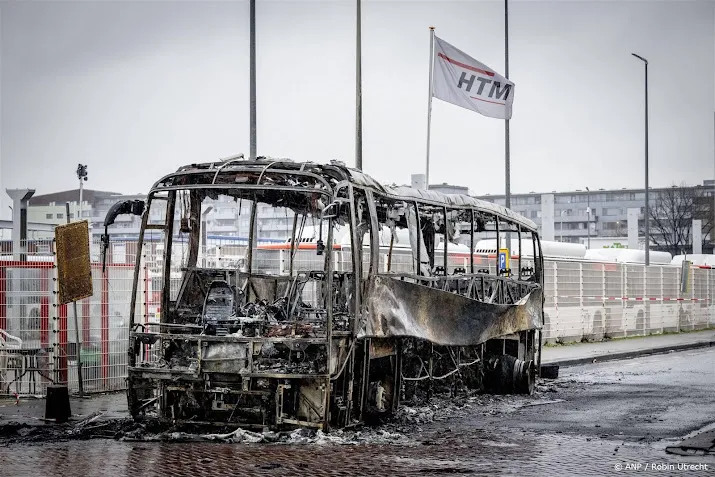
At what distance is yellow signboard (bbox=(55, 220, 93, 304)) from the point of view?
14.9 metres

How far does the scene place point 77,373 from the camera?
670 inches

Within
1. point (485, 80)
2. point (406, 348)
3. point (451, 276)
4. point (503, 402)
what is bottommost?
point (503, 402)

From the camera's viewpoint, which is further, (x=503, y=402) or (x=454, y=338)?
(x=503, y=402)

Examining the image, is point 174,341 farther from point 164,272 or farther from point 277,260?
point 277,260

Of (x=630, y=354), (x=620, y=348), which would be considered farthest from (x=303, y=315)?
(x=620, y=348)

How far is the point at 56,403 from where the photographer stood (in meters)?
13.7

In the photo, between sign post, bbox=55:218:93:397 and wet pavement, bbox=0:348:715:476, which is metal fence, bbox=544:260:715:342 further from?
sign post, bbox=55:218:93:397

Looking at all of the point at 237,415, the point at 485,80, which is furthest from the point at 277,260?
the point at 485,80

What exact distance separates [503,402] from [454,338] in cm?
216

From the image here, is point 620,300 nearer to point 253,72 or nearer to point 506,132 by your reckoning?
point 506,132

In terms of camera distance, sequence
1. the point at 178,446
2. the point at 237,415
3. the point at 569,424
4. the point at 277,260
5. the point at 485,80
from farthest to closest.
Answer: the point at 485,80 → the point at 277,260 → the point at 569,424 → the point at 237,415 → the point at 178,446

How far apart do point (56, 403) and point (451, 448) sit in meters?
5.34

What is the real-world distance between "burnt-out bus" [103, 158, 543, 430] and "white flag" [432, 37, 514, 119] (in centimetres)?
1019

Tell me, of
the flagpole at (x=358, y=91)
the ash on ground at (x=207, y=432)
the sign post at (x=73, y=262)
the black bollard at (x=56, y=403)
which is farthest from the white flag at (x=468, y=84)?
the black bollard at (x=56, y=403)
